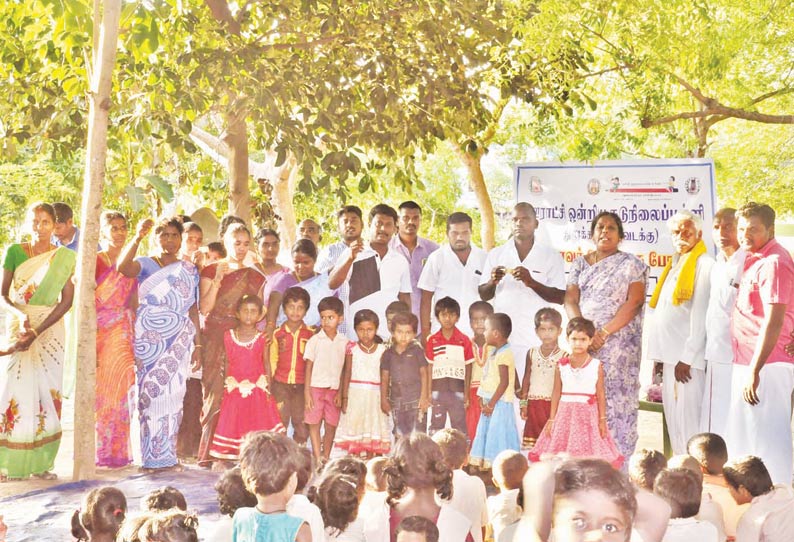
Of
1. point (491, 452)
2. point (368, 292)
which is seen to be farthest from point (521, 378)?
point (368, 292)

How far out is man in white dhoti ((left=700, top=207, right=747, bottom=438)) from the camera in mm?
6477

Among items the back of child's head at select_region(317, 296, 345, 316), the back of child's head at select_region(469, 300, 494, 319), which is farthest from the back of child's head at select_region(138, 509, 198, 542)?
the back of child's head at select_region(469, 300, 494, 319)

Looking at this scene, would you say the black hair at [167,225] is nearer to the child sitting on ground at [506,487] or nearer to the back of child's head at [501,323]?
the back of child's head at [501,323]

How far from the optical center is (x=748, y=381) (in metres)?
6.11

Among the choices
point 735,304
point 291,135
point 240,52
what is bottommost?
point 735,304

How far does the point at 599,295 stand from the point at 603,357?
43 cm

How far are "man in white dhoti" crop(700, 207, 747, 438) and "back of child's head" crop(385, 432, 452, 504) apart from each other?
3.05 metres

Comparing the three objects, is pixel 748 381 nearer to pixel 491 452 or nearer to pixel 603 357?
pixel 603 357

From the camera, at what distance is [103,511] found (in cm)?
372

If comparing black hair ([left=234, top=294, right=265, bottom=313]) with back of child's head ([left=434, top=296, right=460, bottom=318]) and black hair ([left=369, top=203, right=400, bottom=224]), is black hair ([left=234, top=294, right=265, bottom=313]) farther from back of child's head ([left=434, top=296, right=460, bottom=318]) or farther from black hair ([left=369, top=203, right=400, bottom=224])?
back of child's head ([left=434, top=296, right=460, bottom=318])

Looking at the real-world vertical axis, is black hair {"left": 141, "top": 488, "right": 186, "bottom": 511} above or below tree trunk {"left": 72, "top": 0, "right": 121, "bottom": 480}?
below

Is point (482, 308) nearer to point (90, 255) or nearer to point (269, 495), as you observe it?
point (90, 255)

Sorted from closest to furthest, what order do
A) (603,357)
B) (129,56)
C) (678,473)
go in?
(678,473), (603,357), (129,56)

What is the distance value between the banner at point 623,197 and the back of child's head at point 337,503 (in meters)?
5.08
